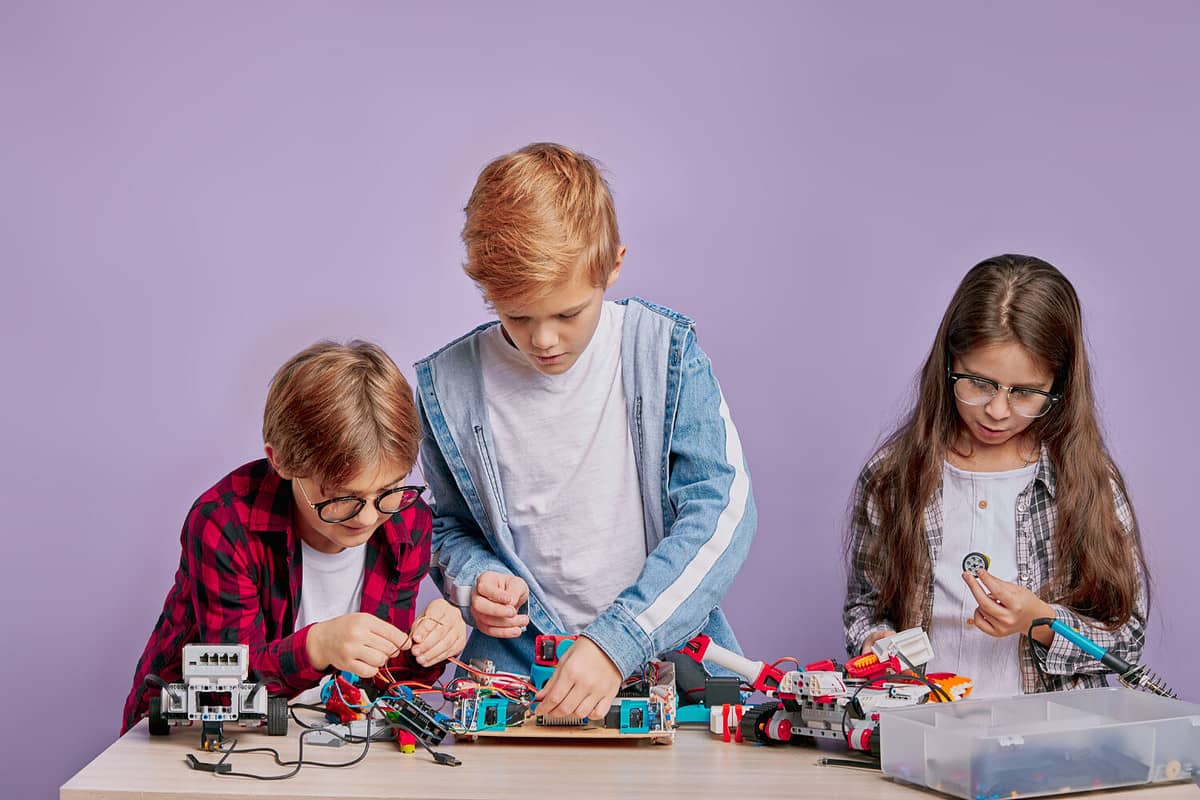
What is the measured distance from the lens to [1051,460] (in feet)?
7.65

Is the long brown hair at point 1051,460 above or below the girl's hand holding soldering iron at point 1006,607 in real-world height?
above

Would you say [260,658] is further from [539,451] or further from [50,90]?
[50,90]

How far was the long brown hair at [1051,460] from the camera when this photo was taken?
2252mm

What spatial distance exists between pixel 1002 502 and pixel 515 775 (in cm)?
122

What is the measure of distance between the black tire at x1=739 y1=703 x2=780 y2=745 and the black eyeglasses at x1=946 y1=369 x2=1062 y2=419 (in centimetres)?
86

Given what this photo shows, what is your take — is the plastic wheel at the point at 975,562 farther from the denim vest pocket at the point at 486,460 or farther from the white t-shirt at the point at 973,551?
the denim vest pocket at the point at 486,460

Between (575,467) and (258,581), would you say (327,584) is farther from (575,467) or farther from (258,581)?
(575,467)

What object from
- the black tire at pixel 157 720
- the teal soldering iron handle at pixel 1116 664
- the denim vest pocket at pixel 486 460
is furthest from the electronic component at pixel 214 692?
the teal soldering iron handle at pixel 1116 664

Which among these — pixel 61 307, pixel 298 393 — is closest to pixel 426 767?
pixel 298 393

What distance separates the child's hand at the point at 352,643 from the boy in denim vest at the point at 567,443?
8.3 inches

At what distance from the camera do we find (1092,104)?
2.90m

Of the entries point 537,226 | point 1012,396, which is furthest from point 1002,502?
point 537,226

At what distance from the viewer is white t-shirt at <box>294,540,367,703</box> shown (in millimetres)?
1970

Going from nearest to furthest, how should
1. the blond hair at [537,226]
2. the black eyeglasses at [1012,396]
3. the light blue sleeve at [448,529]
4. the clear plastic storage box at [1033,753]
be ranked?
the clear plastic storage box at [1033,753] < the blond hair at [537,226] < the light blue sleeve at [448,529] < the black eyeglasses at [1012,396]
